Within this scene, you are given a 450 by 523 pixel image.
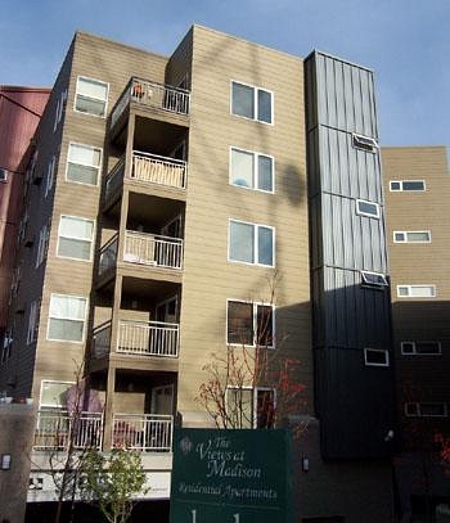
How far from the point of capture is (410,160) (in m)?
27.7

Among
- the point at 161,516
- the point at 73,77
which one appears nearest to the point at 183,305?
the point at 161,516

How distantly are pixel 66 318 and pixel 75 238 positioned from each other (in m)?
2.52

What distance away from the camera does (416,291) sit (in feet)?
84.8

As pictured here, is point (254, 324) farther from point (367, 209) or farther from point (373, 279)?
point (367, 209)

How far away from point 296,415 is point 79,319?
271 inches

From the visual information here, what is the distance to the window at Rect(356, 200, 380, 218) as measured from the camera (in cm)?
1919

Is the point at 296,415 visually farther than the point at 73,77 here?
No

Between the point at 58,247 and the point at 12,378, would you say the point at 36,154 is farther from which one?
the point at 12,378

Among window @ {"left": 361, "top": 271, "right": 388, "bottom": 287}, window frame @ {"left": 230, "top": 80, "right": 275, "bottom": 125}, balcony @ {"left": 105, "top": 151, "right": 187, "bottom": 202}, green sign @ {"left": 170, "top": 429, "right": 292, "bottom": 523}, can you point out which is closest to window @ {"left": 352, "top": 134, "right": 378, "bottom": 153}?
window frame @ {"left": 230, "top": 80, "right": 275, "bottom": 125}

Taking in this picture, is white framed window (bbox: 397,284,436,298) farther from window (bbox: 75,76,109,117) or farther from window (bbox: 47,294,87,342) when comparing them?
window (bbox: 75,76,109,117)

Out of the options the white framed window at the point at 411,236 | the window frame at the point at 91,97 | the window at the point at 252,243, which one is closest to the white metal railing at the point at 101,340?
the window at the point at 252,243

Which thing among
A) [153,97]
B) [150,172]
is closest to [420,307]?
[150,172]

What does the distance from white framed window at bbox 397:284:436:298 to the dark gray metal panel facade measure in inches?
286

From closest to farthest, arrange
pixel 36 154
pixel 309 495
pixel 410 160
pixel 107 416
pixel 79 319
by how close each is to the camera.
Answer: pixel 107 416 → pixel 309 495 → pixel 79 319 → pixel 36 154 → pixel 410 160
